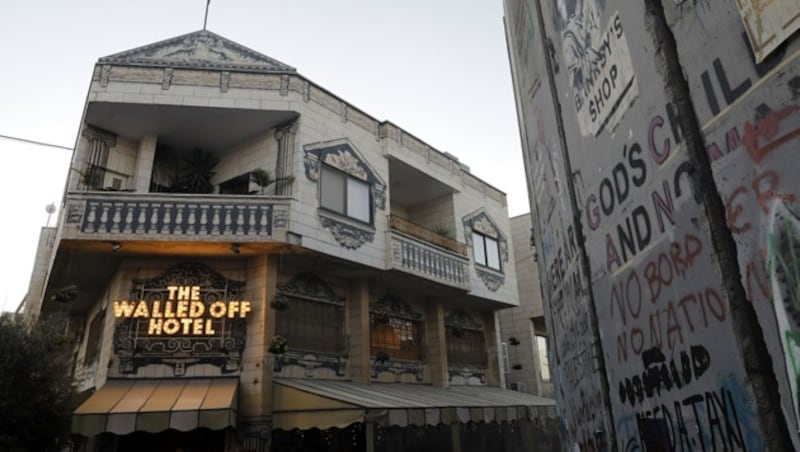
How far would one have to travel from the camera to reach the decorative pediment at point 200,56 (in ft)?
45.1

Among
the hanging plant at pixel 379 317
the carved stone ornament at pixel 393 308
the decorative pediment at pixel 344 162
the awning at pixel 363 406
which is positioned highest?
the decorative pediment at pixel 344 162

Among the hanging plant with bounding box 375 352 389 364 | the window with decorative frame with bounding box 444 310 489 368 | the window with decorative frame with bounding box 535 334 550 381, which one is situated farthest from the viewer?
the window with decorative frame with bounding box 535 334 550 381

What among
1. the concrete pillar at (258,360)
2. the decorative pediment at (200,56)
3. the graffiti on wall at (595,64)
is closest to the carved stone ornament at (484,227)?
the decorative pediment at (200,56)

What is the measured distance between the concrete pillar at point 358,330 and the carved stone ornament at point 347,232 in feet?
4.75

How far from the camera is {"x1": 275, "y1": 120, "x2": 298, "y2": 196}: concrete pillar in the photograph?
13546mm

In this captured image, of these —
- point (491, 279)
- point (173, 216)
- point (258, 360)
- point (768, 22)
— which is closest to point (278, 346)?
point (258, 360)

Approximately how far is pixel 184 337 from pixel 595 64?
11.2 metres

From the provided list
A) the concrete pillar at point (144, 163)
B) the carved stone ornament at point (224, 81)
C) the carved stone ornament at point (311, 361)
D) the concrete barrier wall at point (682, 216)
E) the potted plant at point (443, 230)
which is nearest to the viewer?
the concrete barrier wall at point (682, 216)

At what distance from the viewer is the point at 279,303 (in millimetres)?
12281

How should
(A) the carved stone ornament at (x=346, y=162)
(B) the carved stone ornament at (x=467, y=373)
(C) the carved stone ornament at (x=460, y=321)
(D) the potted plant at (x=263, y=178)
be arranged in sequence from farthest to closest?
1. (C) the carved stone ornament at (x=460, y=321)
2. (B) the carved stone ornament at (x=467, y=373)
3. (A) the carved stone ornament at (x=346, y=162)
4. (D) the potted plant at (x=263, y=178)

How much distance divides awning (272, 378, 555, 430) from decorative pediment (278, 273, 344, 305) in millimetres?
2292

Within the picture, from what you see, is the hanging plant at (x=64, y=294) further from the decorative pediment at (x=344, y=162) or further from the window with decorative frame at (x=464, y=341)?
the window with decorative frame at (x=464, y=341)

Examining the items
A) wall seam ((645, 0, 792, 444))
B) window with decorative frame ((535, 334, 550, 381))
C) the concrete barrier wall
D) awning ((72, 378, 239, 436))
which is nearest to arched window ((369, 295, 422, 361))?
awning ((72, 378, 239, 436))

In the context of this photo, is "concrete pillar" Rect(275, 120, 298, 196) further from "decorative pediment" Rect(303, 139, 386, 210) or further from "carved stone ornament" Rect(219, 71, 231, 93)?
"carved stone ornament" Rect(219, 71, 231, 93)
